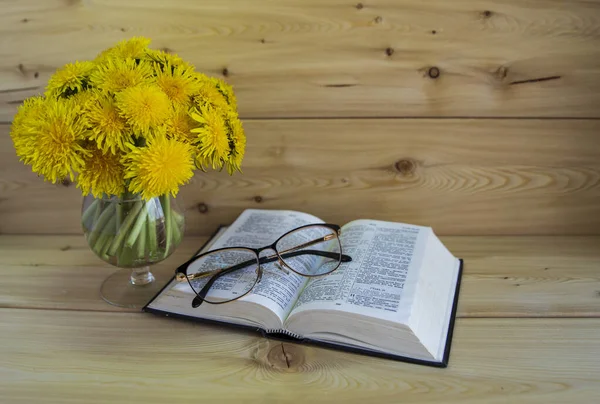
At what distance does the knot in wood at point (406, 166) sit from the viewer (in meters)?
0.90

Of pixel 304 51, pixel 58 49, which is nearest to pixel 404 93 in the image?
pixel 304 51

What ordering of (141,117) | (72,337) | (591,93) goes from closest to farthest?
(141,117), (72,337), (591,93)

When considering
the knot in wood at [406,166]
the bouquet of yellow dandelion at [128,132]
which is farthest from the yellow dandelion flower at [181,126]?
the knot in wood at [406,166]

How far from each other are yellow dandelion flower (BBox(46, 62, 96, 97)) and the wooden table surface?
29cm

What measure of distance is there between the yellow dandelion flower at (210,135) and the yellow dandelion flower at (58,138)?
0.39ft

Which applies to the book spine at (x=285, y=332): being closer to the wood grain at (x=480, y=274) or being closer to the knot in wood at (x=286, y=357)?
the knot in wood at (x=286, y=357)

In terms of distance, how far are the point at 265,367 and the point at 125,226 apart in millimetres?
242

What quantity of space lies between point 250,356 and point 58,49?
56 centimetres

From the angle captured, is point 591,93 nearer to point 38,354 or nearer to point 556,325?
point 556,325

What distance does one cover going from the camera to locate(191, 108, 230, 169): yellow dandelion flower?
2.04 feet

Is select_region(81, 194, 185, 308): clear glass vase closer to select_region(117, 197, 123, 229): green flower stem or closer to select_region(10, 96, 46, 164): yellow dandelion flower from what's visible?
select_region(117, 197, 123, 229): green flower stem

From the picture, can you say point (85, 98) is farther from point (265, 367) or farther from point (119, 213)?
point (265, 367)

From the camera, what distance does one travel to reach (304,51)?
0.85m

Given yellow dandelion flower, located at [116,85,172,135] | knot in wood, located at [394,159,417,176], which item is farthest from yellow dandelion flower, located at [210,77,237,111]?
knot in wood, located at [394,159,417,176]
